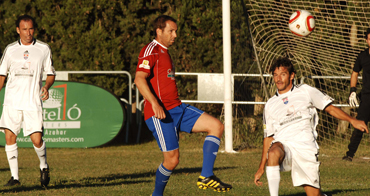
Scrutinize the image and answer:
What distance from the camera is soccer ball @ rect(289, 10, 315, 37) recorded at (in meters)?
9.15

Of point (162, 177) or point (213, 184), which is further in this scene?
point (162, 177)

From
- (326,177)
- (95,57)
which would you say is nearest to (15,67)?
(326,177)

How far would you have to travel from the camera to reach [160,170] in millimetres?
5559

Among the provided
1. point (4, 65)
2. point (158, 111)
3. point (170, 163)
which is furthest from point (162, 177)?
point (4, 65)

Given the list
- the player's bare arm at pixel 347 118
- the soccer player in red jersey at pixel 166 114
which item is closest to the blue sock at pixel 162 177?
the soccer player in red jersey at pixel 166 114

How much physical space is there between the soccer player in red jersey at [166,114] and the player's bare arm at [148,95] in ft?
0.04

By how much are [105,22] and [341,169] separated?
7.38 m

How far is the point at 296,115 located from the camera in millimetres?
5043

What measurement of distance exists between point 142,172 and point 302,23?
385cm

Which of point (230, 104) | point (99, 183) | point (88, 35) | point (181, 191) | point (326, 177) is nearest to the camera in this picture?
point (181, 191)

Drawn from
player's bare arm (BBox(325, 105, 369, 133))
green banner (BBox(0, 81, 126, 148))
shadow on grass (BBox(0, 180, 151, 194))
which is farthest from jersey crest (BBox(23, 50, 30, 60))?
green banner (BBox(0, 81, 126, 148))

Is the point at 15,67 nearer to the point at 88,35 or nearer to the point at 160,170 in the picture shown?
the point at 160,170

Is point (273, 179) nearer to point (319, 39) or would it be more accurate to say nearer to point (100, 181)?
point (100, 181)

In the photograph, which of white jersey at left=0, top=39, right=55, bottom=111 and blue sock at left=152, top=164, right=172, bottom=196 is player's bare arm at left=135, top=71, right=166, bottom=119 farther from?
white jersey at left=0, top=39, right=55, bottom=111
